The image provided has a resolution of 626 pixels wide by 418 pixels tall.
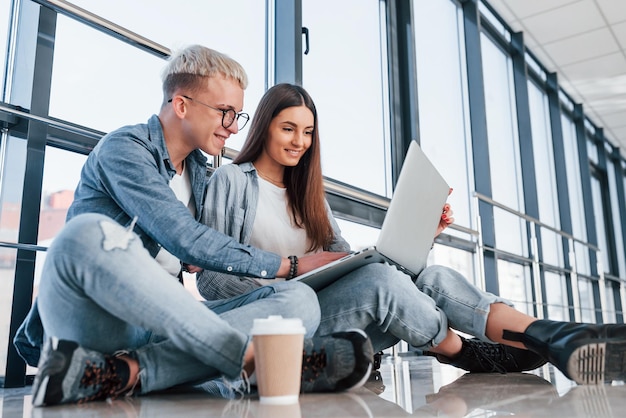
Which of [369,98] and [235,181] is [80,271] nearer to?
[235,181]

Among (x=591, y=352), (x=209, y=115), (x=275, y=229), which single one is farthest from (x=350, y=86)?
(x=591, y=352)

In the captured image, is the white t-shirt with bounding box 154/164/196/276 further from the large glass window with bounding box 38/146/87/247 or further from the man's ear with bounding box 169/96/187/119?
the large glass window with bounding box 38/146/87/247

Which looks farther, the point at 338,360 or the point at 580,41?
the point at 580,41

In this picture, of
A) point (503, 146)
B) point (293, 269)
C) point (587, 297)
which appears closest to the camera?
point (293, 269)

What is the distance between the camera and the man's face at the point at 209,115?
0.94 meters

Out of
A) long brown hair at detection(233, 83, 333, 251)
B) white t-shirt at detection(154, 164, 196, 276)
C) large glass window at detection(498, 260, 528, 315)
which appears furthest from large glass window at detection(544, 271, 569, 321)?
white t-shirt at detection(154, 164, 196, 276)

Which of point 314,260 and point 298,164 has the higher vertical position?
point 298,164

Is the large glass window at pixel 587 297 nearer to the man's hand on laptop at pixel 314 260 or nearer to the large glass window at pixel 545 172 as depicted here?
the large glass window at pixel 545 172

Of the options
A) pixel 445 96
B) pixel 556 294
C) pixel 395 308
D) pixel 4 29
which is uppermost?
pixel 445 96

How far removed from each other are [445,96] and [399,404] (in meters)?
2.37

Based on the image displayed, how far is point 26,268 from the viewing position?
3.27 feet

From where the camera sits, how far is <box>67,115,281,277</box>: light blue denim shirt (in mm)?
768

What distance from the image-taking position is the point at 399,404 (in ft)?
2.39

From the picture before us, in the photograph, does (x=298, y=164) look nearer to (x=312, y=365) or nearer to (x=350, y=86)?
(x=312, y=365)
